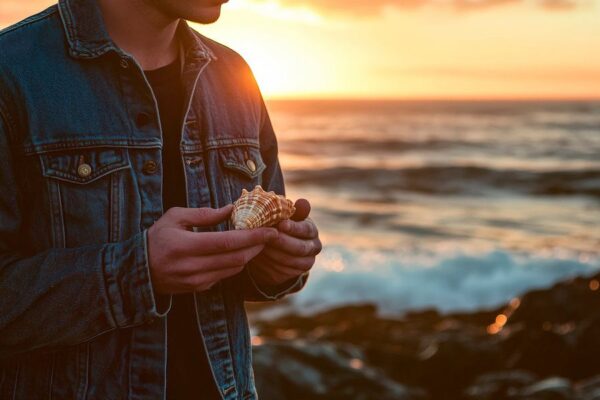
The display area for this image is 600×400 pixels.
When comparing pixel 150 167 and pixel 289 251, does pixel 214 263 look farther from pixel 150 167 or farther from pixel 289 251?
pixel 150 167

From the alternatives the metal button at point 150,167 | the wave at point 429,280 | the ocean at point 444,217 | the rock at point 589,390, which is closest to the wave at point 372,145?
the ocean at point 444,217

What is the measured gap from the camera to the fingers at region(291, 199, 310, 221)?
2.34 metres

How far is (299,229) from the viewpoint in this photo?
7.27 feet

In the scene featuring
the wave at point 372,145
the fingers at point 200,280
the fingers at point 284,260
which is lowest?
the wave at point 372,145

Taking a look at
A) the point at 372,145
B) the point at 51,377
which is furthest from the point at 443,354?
the point at 372,145

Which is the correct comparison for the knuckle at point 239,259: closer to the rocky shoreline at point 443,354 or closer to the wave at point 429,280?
the rocky shoreline at point 443,354

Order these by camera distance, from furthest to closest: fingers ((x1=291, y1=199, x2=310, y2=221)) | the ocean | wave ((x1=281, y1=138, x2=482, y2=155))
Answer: wave ((x1=281, y1=138, x2=482, y2=155))
the ocean
fingers ((x1=291, y1=199, x2=310, y2=221))

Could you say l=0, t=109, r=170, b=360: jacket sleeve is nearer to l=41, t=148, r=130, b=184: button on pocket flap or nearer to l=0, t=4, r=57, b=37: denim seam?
l=41, t=148, r=130, b=184: button on pocket flap

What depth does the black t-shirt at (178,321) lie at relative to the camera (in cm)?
223

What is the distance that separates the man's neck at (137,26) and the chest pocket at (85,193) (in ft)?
1.27

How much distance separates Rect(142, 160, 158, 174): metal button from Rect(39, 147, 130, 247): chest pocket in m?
0.06

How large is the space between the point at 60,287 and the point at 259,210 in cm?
61

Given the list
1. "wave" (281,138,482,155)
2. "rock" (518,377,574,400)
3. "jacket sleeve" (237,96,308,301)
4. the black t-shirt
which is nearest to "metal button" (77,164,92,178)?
the black t-shirt

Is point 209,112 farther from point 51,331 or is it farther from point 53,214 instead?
point 51,331
